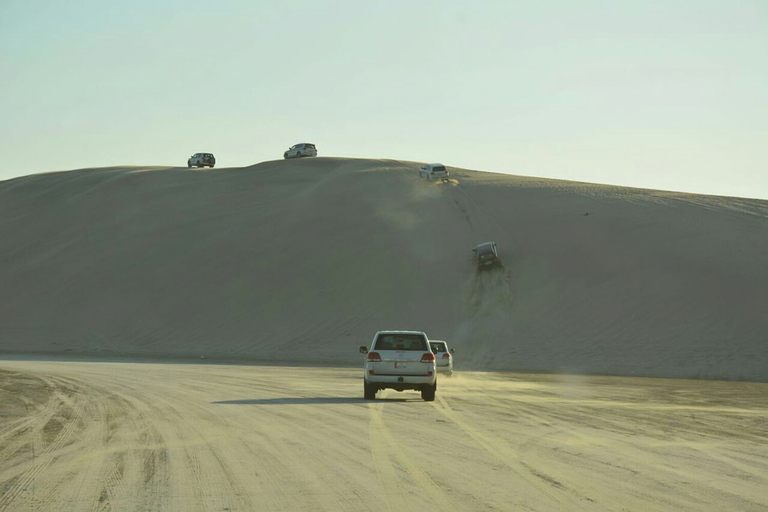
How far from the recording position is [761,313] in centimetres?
4794

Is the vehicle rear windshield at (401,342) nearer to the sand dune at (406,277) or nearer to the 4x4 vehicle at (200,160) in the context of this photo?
the sand dune at (406,277)

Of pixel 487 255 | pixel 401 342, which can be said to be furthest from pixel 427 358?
pixel 487 255

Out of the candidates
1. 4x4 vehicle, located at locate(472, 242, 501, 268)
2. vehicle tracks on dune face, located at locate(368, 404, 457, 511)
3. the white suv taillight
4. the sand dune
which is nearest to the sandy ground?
vehicle tracks on dune face, located at locate(368, 404, 457, 511)

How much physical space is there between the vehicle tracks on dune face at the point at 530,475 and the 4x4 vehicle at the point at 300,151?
8013 cm

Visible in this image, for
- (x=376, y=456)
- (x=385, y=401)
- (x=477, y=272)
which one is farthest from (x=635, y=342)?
(x=376, y=456)

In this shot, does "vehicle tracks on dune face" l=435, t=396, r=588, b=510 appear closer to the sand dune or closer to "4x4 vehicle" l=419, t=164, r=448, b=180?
the sand dune

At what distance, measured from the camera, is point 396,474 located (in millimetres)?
10906

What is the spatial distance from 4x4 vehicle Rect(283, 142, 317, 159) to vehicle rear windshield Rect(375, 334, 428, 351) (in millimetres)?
72560

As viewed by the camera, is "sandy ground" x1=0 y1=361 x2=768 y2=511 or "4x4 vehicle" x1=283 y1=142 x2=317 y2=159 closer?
"sandy ground" x1=0 y1=361 x2=768 y2=511

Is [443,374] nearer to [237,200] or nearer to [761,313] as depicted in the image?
[761,313]

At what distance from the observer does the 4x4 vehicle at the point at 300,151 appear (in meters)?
95.1

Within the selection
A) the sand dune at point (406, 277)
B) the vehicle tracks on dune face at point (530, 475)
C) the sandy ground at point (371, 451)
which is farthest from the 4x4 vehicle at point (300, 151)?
the vehicle tracks on dune face at point (530, 475)

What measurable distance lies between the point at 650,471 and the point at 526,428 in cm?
477

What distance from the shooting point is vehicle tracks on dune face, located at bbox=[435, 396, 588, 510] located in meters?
9.33
